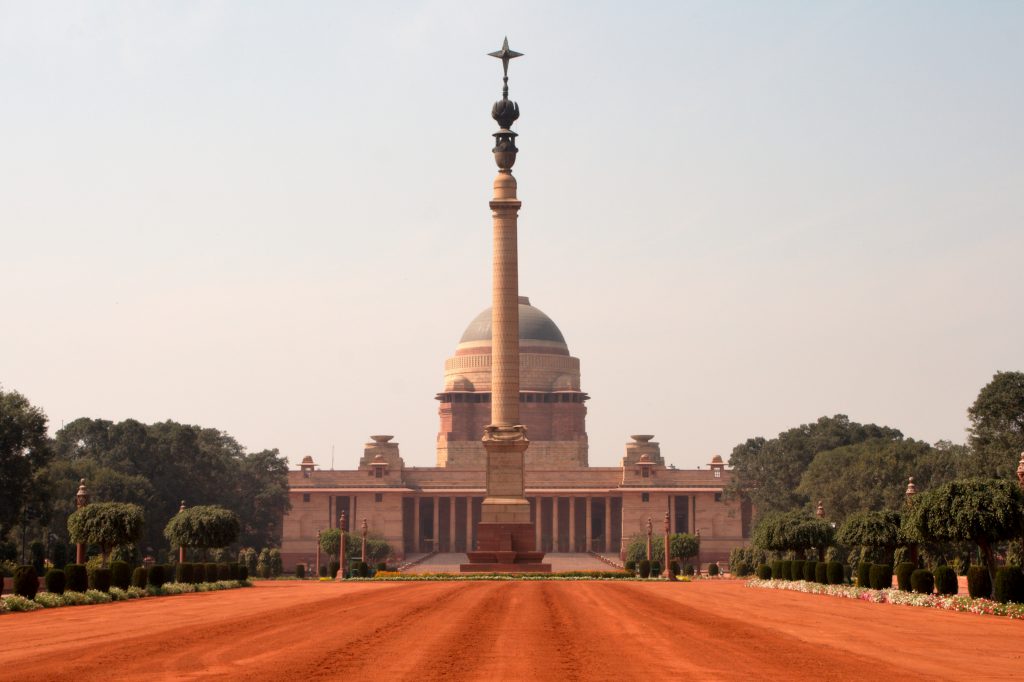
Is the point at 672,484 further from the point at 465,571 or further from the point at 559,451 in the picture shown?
the point at 465,571

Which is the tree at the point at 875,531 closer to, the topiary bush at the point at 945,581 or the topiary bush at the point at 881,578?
the topiary bush at the point at 881,578

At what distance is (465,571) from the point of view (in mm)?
89000

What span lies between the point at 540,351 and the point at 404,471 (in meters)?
22.7

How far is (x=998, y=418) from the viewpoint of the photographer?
292 ft

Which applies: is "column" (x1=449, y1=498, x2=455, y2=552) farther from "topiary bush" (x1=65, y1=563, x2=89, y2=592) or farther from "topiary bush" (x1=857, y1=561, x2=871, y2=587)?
"topiary bush" (x1=65, y1=563, x2=89, y2=592)

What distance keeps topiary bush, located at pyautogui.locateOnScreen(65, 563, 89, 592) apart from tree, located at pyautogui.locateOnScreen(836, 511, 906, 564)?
30947 mm

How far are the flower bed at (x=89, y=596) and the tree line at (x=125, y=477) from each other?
16.8 meters

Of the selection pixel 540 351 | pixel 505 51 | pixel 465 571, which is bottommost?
pixel 465 571

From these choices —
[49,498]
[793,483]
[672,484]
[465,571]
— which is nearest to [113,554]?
[49,498]

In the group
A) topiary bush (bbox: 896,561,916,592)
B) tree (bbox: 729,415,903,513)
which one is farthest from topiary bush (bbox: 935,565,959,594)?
tree (bbox: 729,415,903,513)

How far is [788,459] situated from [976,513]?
91.8 meters

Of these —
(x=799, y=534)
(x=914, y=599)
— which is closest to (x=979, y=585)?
(x=914, y=599)

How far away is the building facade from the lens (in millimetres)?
154125

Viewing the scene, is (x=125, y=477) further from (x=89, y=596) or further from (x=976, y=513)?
(x=976, y=513)
